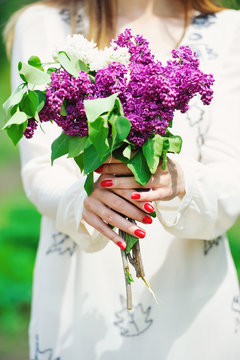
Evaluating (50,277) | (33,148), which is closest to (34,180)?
(33,148)

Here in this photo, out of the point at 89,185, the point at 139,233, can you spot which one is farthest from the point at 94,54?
the point at 139,233

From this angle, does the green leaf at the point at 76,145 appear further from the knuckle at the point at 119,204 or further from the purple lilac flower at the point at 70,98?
the knuckle at the point at 119,204

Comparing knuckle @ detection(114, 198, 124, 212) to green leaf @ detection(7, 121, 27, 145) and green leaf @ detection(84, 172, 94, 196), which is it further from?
green leaf @ detection(7, 121, 27, 145)

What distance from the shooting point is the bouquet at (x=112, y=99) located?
1.23 m

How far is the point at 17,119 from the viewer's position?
49.3 inches

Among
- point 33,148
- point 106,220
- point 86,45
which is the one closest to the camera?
point 86,45

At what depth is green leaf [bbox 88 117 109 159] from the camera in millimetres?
1200

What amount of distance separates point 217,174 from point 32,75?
670mm

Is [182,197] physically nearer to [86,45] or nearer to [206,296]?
[206,296]

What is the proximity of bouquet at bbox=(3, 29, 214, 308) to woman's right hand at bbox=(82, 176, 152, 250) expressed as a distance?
13 centimetres

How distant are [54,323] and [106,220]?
0.52 metres

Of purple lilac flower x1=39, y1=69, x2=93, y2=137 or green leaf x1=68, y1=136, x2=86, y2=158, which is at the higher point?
purple lilac flower x1=39, y1=69, x2=93, y2=137

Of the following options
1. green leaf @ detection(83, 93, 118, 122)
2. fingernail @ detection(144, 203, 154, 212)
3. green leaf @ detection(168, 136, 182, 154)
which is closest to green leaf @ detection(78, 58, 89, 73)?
green leaf @ detection(83, 93, 118, 122)

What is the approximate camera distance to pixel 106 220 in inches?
58.6
